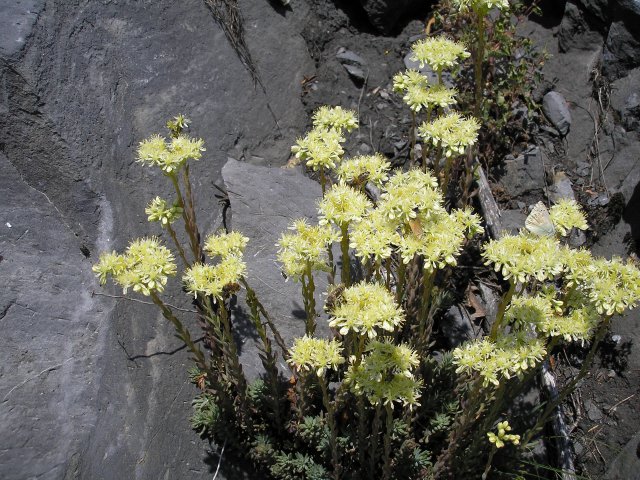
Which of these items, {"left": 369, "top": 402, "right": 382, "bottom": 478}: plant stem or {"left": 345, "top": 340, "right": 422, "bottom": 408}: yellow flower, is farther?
{"left": 369, "top": 402, "right": 382, "bottom": 478}: plant stem

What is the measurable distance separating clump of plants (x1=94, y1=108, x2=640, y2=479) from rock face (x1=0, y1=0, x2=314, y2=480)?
0.44 meters


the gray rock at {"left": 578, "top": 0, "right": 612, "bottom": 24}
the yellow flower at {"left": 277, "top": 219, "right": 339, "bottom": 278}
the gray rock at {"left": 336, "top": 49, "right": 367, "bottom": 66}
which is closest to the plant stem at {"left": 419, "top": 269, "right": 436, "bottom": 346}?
the yellow flower at {"left": 277, "top": 219, "right": 339, "bottom": 278}

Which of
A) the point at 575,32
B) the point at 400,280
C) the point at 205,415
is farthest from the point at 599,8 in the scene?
the point at 205,415

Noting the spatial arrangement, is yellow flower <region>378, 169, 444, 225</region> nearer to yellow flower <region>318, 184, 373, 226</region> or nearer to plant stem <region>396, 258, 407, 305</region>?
yellow flower <region>318, 184, 373, 226</region>

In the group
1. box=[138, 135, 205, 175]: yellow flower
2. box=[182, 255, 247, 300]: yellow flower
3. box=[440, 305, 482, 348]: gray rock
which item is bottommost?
box=[440, 305, 482, 348]: gray rock

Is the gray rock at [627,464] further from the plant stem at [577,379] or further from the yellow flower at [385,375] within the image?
the yellow flower at [385,375]

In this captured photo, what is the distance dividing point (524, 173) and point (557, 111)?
28.3 inches

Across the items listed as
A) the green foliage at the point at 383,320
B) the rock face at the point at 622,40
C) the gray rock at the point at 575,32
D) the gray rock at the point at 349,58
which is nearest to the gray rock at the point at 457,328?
the green foliage at the point at 383,320

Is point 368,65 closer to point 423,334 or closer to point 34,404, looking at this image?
point 423,334

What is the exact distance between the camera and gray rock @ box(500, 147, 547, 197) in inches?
206

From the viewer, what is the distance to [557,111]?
548 cm

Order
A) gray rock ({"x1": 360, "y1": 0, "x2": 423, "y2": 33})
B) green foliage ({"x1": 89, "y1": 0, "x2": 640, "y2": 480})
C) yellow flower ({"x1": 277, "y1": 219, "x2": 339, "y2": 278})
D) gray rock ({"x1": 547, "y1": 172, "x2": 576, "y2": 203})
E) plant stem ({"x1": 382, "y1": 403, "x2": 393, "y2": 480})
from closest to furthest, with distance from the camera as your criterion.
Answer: plant stem ({"x1": 382, "y1": 403, "x2": 393, "y2": 480}) → green foliage ({"x1": 89, "y1": 0, "x2": 640, "y2": 480}) → yellow flower ({"x1": 277, "y1": 219, "x2": 339, "y2": 278}) → gray rock ({"x1": 547, "y1": 172, "x2": 576, "y2": 203}) → gray rock ({"x1": 360, "y1": 0, "x2": 423, "y2": 33})

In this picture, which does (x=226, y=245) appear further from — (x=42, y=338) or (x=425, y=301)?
(x=42, y=338)

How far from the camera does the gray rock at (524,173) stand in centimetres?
524
